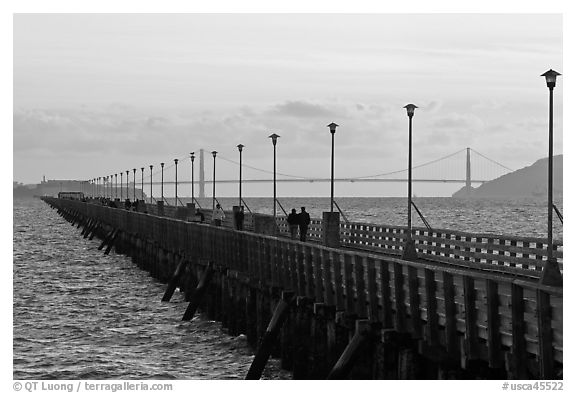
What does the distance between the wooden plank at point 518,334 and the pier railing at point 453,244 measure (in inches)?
376

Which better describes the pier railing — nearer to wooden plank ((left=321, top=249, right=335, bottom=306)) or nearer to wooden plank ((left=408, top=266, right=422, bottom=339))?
wooden plank ((left=321, top=249, right=335, bottom=306))

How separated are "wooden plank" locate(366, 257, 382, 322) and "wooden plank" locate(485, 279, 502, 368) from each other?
4.84 meters

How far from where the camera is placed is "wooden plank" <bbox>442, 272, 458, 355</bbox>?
709 inches

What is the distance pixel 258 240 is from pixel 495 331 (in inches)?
646

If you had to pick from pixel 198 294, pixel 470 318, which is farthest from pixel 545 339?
pixel 198 294

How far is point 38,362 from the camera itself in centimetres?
3158

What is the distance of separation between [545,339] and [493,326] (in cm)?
150

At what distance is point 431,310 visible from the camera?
18984 millimetres

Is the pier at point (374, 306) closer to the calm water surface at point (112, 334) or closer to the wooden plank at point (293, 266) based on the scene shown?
the wooden plank at point (293, 266)

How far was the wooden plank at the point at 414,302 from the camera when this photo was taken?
64.3 ft
